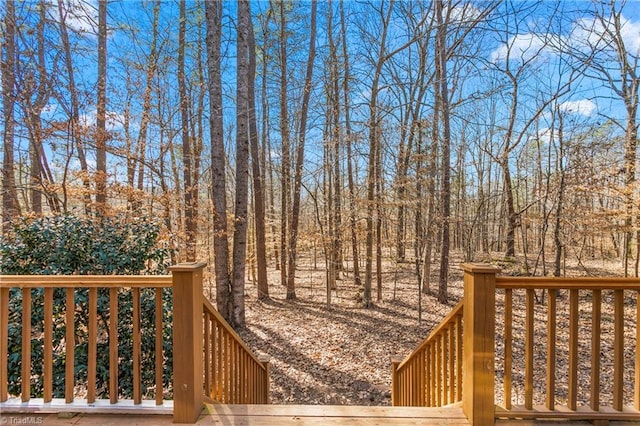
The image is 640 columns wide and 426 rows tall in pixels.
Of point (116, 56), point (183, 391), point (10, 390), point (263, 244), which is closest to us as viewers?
point (183, 391)

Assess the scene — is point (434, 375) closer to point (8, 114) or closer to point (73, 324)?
point (73, 324)

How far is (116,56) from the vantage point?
21.3 feet

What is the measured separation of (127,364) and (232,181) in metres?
9.37

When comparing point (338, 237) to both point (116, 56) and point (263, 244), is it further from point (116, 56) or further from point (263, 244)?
point (116, 56)

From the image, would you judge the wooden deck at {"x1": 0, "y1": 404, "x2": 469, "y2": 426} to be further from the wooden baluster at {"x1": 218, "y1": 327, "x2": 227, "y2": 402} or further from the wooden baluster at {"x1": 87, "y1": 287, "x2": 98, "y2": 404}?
the wooden baluster at {"x1": 218, "y1": 327, "x2": 227, "y2": 402}

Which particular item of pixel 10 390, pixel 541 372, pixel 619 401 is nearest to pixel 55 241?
pixel 10 390

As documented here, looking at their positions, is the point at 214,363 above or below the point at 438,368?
above

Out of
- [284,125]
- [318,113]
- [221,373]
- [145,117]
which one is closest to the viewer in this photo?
[221,373]

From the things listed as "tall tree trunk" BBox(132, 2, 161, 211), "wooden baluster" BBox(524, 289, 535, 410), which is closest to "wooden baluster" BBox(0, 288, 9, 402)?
"wooden baluster" BBox(524, 289, 535, 410)

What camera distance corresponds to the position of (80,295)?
246 cm

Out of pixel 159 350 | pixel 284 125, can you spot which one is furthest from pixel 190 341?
pixel 284 125

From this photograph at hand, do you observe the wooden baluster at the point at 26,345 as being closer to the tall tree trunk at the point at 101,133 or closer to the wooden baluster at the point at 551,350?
the wooden baluster at the point at 551,350

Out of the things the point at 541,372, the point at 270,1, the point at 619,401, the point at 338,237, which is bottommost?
the point at 541,372

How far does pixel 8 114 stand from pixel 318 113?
20.0ft
